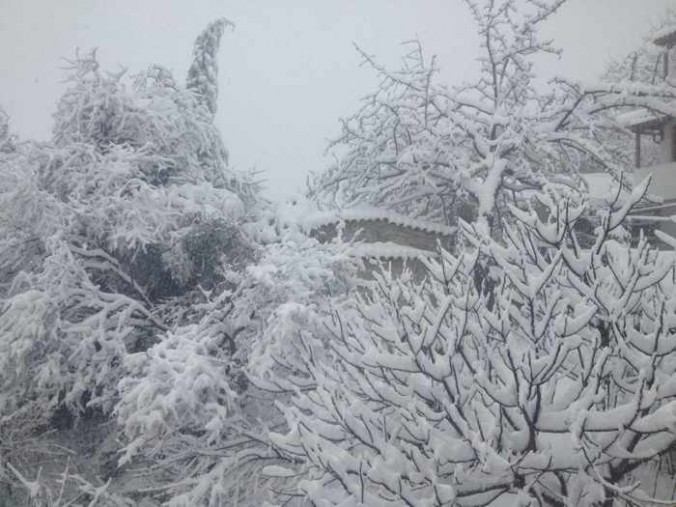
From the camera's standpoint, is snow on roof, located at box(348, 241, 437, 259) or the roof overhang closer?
snow on roof, located at box(348, 241, 437, 259)

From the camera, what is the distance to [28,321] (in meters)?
6.73

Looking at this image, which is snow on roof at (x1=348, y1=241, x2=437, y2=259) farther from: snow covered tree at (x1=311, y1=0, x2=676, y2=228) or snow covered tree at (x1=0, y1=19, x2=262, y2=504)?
snow covered tree at (x1=0, y1=19, x2=262, y2=504)

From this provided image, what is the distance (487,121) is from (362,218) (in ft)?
10.3

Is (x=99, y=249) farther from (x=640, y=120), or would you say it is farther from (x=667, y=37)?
(x=640, y=120)

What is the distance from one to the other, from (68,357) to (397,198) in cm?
649

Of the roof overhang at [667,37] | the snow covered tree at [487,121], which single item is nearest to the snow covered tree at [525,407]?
the snow covered tree at [487,121]

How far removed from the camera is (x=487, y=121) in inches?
401

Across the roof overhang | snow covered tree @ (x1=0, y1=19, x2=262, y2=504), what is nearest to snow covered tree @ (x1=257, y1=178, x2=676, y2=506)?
snow covered tree @ (x1=0, y1=19, x2=262, y2=504)

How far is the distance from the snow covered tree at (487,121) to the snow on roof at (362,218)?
3.19ft

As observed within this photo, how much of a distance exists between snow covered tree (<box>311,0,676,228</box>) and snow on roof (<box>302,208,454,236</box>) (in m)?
0.97

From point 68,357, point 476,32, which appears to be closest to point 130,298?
point 68,357

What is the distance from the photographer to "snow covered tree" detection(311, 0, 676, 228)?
965 cm

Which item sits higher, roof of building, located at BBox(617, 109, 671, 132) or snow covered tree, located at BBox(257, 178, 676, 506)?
roof of building, located at BBox(617, 109, 671, 132)

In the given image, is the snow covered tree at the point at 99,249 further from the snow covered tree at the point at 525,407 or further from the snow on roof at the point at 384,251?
the snow covered tree at the point at 525,407
